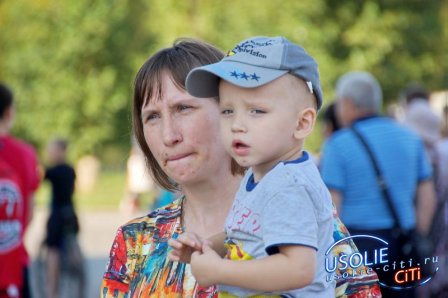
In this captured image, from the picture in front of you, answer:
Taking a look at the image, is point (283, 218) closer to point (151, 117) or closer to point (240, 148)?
point (240, 148)

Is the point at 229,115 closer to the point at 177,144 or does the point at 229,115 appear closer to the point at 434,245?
the point at 177,144

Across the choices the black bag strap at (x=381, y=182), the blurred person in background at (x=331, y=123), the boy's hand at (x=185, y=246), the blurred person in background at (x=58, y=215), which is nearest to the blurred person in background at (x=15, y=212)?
the black bag strap at (x=381, y=182)

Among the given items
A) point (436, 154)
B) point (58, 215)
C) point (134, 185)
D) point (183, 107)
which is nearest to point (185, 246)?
point (183, 107)

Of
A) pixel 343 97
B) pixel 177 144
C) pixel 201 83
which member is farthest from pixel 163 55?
pixel 343 97

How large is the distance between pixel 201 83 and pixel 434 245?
4132 millimetres

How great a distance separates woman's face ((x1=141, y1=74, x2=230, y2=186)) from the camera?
277 cm

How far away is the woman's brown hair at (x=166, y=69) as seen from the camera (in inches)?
113

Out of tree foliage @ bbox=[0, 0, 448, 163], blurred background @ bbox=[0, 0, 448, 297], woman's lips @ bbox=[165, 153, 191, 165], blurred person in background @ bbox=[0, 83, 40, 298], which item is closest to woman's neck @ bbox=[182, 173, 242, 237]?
woman's lips @ bbox=[165, 153, 191, 165]

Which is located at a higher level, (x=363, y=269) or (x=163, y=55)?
(x=163, y=55)

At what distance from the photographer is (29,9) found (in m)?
32.4

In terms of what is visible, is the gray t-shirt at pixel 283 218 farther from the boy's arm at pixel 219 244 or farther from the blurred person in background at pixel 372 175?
the blurred person in background at pixel 372 175

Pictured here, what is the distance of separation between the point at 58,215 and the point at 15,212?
167 inches

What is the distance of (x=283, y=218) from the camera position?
6.88ft

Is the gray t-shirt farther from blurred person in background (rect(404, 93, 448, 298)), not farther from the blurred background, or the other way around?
the blurred background
